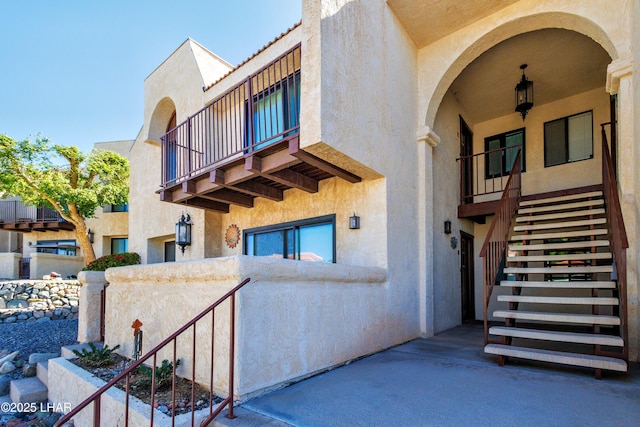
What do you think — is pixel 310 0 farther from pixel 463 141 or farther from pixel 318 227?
pixel 463 141

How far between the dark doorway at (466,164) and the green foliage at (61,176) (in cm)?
1367

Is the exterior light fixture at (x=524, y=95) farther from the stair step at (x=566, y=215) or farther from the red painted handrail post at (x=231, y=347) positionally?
the red painted handrail post at (x=231, y=347)

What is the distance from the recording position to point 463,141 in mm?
8844

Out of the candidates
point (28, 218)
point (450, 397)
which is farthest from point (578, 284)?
point (28, 218)

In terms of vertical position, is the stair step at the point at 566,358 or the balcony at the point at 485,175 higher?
the balcony at the point at 485,175

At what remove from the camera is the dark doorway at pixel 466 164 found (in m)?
8.49

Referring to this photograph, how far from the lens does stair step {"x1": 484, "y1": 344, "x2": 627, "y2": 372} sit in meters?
3.47

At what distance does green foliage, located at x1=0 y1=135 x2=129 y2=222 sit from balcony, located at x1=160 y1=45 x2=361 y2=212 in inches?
301

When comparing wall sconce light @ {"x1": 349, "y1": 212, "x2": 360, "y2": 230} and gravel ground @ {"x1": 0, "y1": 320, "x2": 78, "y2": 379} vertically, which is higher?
wall sconce light @ {"x1": 349, "y1": 212, "x2": 360, "y2": 230}

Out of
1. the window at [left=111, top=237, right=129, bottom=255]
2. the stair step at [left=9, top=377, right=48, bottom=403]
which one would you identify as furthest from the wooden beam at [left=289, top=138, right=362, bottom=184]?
the window at [left=111, top=237, right=129, bottom=255]

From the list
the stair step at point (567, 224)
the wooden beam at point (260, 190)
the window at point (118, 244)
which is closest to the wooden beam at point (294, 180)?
the wooden beam at point (260, 190)

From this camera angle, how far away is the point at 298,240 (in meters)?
6.61

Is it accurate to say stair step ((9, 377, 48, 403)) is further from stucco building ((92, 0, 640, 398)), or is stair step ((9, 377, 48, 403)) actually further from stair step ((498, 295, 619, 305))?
stair step ((498, 295, 619, 305))

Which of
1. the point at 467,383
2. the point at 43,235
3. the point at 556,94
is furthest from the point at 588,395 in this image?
the point at 43,235
